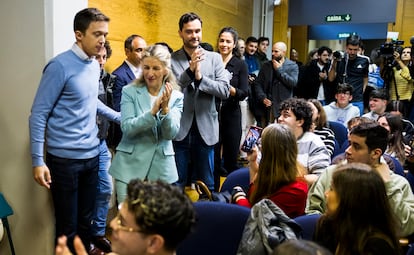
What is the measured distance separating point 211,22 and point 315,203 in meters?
3.64

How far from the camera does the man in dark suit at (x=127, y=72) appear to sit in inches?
115

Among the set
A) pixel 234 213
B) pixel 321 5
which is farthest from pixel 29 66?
pixel 321 5

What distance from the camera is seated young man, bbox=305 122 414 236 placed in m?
1.84

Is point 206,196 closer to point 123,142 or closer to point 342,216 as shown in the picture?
point 123,142

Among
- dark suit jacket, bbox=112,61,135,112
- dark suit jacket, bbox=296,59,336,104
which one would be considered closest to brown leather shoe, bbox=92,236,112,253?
dark suit jacket, bbox=112,61,135,112

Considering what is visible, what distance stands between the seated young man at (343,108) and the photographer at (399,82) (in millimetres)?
850

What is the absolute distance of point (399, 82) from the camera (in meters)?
4.85

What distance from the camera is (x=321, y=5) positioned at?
629 cm

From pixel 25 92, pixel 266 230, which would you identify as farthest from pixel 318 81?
pixel 266 230

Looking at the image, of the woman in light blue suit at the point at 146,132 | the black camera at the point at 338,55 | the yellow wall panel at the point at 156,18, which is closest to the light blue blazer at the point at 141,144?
the woman in light blue suit at the point at 146,132

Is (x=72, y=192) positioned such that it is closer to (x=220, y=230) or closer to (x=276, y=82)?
(x=220, y=230)

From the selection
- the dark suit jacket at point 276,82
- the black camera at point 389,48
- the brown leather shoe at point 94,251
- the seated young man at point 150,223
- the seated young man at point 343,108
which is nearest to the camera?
the seated young man at point 150,223

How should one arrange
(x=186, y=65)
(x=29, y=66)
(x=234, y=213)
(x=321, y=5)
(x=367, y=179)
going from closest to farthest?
(x=367, y=179) < (x=234, y=213) < (x=29, y=66) < (x=186, y=65) < (x=321, y=5)

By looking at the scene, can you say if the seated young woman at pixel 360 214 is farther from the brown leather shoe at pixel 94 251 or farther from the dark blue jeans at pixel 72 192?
the brown leather shoe at pixel 94 251
